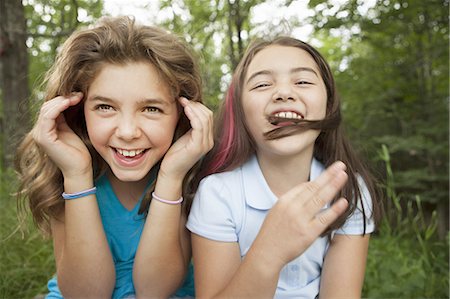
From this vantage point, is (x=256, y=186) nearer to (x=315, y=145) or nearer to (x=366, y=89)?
(x=315, y=145)

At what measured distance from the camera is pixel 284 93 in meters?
1.49

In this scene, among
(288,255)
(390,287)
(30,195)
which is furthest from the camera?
(390,287)

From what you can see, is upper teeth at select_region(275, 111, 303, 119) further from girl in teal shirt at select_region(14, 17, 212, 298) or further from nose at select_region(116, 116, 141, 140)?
nose at select_region(116, 116, 141, 140)

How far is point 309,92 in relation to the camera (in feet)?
5.08

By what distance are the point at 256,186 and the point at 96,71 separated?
2.25 feet

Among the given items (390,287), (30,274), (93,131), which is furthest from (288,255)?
(30,274)

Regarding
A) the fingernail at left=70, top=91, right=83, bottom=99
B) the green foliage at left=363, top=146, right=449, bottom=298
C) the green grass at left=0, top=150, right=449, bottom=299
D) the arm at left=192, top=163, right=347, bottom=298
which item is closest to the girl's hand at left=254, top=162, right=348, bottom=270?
the arm at left=192, top=163, right=347, bottom=298

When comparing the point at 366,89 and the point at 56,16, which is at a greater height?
the point at 56,16

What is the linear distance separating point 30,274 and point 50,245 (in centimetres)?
32

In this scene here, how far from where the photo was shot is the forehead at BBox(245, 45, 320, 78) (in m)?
1.58

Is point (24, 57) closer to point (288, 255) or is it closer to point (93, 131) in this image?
point (93, 131)

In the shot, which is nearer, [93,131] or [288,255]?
[288,255]

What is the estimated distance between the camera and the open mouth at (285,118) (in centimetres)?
148

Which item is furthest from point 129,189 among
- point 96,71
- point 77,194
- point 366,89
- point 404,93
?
point 404,93
